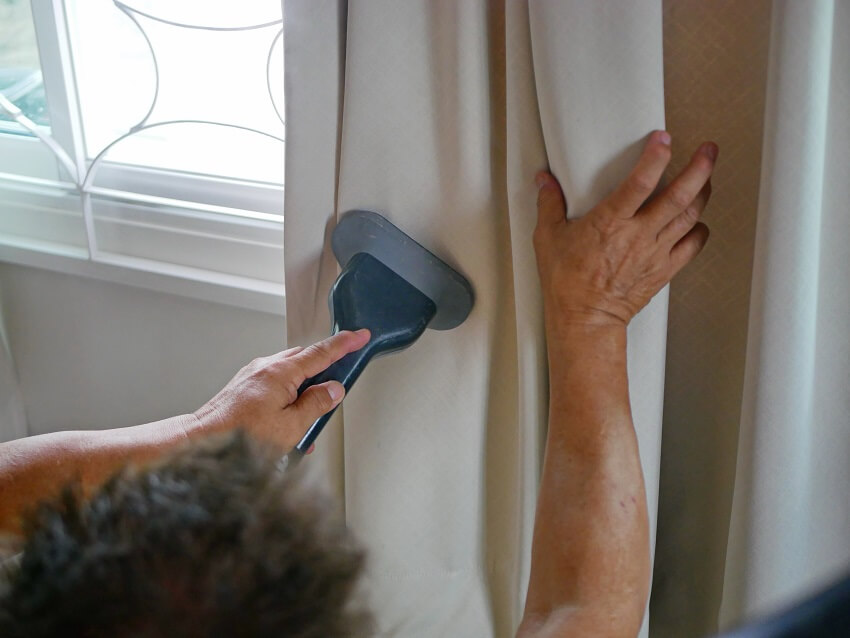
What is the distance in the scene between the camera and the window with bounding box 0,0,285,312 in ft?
4.00

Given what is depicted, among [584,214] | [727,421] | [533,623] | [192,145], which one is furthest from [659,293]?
[192,145]

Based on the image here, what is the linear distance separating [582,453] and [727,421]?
9.2 inches

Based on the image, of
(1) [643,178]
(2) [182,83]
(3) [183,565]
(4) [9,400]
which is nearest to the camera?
(3) [183,565]

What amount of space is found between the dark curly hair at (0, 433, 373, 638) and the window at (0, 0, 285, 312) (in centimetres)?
79

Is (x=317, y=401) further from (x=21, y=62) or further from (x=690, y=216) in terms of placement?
(x=21, y=62)

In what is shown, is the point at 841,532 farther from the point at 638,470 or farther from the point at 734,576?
the point at 638,470

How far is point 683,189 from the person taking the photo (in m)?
0.74

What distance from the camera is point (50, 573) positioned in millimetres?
400

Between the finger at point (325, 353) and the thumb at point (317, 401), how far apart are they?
0.02 meters

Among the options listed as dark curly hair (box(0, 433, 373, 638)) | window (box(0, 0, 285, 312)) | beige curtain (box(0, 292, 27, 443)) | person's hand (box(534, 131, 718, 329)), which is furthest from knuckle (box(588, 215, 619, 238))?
beige curtain (box(0, 292, 27, 443))

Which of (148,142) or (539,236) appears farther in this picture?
(148,142)

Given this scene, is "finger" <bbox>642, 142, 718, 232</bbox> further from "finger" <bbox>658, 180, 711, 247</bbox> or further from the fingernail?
the fingernail

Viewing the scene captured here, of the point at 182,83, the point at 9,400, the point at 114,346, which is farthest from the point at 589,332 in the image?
the point at 9,400

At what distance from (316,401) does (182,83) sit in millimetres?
637
